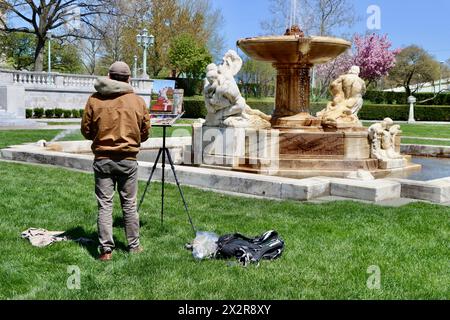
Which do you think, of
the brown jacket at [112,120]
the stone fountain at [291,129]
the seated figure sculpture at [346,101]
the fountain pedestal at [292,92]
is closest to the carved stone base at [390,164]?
the stone fountain at [291,129]

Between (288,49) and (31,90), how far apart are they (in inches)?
1004

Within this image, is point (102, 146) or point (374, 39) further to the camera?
point (374, 39)

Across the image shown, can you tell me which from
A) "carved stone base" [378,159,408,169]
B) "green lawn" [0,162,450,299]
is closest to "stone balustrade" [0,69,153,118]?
"carved stone base" [378,159,408,169]

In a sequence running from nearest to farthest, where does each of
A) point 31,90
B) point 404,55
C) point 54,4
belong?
1. point 31,90
2. point 54,4
3. point 404,55

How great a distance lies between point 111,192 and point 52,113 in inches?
1144

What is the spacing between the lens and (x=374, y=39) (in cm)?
5169

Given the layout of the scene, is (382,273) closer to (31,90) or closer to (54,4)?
(31,90)

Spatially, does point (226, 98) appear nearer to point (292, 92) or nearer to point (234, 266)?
point (292, 92)

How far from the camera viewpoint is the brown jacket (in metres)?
5.27

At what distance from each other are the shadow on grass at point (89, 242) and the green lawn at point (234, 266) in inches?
0.4

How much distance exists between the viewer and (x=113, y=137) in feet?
17.3
